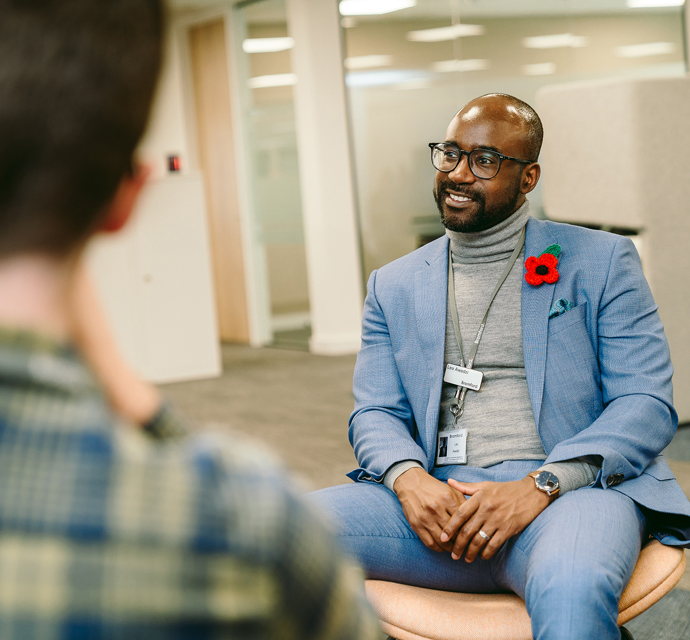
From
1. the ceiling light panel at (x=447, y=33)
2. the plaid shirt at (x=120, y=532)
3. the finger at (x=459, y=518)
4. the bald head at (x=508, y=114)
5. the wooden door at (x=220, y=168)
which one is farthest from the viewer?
the wooden door at (x=220, y=168)

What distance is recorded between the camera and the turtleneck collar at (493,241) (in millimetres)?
1866

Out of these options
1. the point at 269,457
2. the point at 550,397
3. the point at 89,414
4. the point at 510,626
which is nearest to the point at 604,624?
the point at 510,626

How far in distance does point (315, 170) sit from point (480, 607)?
5909 millimetres

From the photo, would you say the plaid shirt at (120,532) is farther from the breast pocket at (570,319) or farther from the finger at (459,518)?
the breast pocket at (570,319)

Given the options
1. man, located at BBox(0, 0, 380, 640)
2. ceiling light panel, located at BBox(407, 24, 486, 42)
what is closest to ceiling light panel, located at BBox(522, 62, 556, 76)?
ceiling light panel, located at BBox(407, 24, 486, 42)

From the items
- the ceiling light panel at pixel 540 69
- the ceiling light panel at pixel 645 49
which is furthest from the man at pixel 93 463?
the ceiling light panel at pixel 645 49

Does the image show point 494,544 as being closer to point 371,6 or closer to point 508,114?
point 508,114

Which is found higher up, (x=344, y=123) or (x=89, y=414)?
(x=344, y=123)

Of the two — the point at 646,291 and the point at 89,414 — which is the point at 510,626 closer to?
the point at 646,291

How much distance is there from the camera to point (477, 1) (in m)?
6.35

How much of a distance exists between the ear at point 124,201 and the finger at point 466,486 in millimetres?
1149

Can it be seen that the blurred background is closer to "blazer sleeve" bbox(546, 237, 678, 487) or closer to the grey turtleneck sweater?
the grey turtleneck sweater

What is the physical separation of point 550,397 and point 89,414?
1334mm

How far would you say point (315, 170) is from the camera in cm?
708
